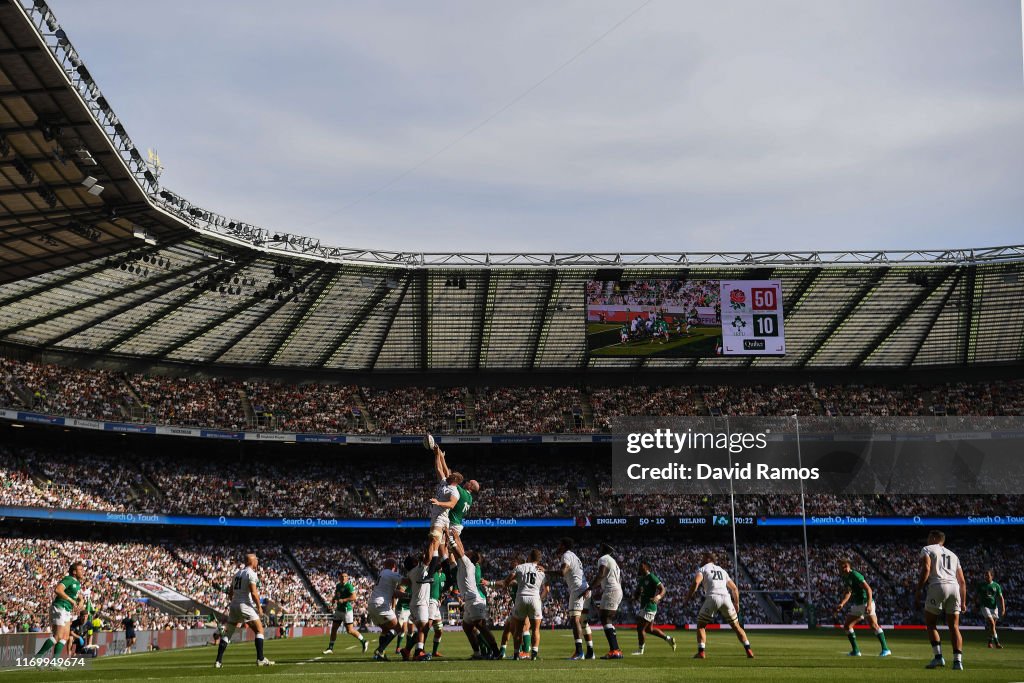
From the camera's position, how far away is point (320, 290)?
52.0 meters

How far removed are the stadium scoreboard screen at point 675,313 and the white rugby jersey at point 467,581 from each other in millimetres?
36691

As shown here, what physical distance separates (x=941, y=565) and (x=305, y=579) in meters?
45.1

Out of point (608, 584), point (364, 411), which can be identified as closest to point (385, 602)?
point (608, 584)

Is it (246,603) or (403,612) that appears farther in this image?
(403,612)

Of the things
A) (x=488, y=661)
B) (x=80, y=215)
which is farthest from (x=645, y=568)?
(x=80, y=215)

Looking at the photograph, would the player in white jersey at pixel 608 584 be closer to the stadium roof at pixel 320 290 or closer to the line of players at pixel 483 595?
the line of players at pixel 483 595

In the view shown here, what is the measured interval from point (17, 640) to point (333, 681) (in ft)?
47.1

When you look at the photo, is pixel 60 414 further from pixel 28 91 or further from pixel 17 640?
pixel 17 640

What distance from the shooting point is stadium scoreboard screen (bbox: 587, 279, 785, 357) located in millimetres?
52156

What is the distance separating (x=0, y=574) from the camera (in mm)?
43469

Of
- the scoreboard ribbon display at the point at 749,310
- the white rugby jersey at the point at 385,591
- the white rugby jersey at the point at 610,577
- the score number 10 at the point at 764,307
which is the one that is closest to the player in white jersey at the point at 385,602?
the white rugby jersey at the point at 385,591

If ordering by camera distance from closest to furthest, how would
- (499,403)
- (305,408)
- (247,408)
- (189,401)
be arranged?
1. (189,401)
2. (247,408)
3. (305,408)
4. (499,403)

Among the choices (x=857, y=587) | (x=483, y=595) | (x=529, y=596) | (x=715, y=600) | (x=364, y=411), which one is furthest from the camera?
(x=364, y=411)

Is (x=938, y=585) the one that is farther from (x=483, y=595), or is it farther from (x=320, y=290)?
(x=320, y=290)
